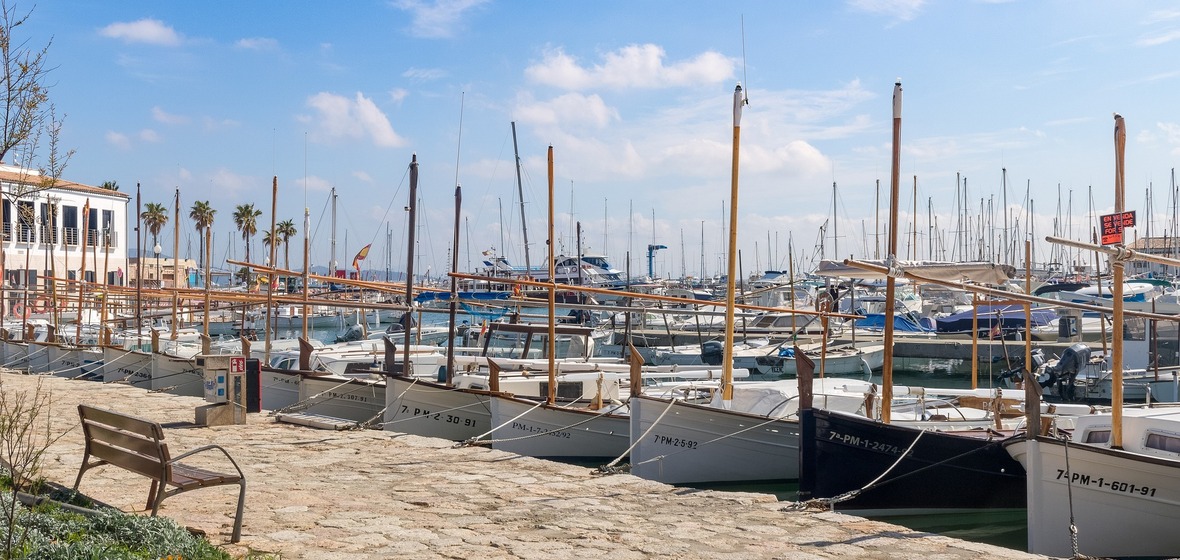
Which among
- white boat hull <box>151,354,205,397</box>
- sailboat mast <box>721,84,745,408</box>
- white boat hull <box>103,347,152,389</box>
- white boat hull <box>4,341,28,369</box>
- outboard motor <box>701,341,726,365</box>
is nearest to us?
sailboat mast <box>721,84,745,408</box>

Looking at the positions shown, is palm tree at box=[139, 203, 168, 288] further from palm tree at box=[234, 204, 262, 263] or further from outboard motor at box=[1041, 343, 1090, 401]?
outboard motor at box=[1041, 343, 1090, 401]

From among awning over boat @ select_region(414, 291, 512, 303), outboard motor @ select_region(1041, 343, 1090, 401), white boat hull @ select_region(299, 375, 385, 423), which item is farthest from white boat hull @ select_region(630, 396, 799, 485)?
outboard motor @ select_region(1041, 343, 1090, 401)

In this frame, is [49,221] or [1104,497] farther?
[49,221]

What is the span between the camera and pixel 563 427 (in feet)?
61.2

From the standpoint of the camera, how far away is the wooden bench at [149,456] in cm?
778

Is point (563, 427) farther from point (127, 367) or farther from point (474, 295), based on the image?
point (474, 295)

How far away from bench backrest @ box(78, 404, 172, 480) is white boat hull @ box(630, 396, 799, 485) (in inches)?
352

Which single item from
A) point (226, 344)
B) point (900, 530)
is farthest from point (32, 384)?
point (900, 530)

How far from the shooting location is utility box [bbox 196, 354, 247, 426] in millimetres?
16453

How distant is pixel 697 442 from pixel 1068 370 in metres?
18.1

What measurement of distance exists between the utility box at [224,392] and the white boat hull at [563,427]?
449 centimetres

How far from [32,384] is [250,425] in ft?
42.4

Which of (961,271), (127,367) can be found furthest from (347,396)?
(961,271)

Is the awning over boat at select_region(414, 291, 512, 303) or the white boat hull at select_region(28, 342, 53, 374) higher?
the awning over boat at select_region(414, 291, 512, 303)
